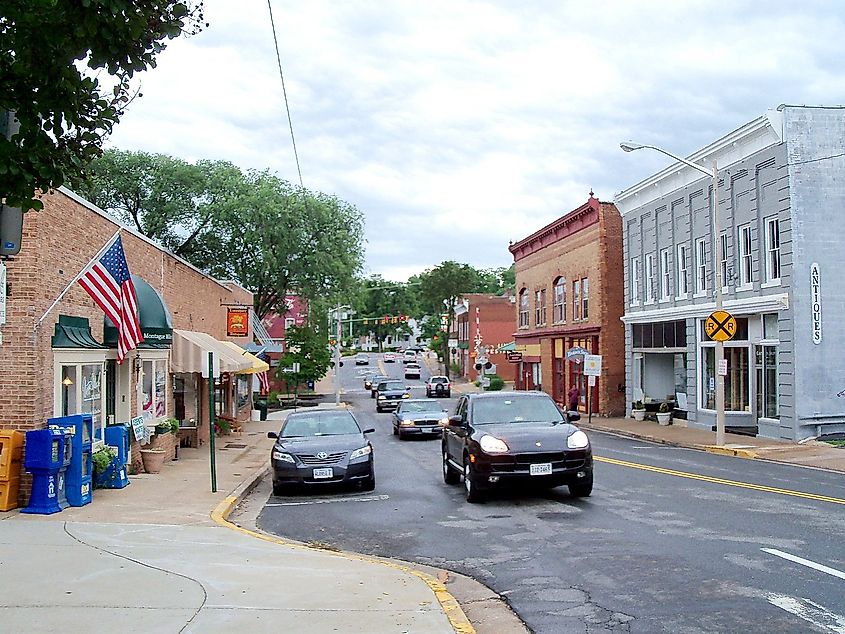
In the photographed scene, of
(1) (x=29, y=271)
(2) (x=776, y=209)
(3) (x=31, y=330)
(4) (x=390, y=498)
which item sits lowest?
(4) (x=390, y=498)

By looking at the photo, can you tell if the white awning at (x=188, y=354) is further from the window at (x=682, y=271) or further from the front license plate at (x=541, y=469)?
the window at (x=682, y=271)

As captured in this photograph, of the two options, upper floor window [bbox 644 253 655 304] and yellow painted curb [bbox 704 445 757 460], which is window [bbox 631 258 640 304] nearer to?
upper floor window [bbox 644 253 655 304]

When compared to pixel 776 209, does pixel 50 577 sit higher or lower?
lower

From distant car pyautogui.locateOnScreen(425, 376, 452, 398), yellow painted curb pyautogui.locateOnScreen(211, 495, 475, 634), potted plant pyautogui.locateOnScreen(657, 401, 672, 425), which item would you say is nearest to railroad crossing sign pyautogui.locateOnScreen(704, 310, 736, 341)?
potted plant pyautogui.locateOnScreen(657, 401, 672, 425)

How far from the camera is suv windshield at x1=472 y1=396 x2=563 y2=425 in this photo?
14672 millimetres

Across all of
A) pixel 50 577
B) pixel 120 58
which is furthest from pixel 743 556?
pixel 120 58

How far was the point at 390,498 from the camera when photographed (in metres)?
15.4

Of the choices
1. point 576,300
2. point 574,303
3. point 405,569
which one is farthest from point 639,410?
point 405,569

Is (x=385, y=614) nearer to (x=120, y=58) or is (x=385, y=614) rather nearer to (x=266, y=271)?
(x=120, y=58)

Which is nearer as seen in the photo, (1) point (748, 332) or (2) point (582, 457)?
(2) point (582, 457)

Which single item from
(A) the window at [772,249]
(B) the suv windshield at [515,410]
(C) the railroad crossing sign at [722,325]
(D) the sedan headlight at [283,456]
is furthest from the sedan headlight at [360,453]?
(A) the window at [772,249]

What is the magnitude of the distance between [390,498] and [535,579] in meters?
6.83

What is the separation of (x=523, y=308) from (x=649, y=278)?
20163mm

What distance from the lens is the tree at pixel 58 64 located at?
5.27 meters
